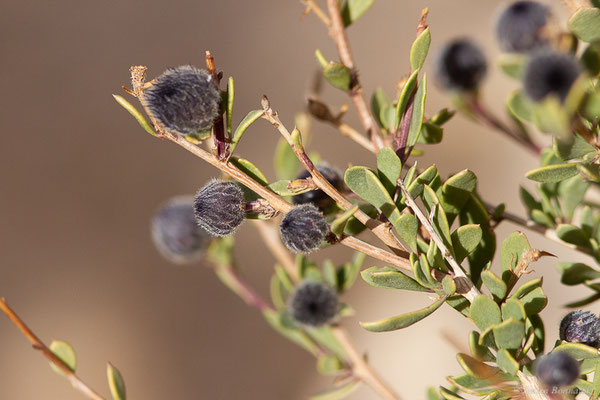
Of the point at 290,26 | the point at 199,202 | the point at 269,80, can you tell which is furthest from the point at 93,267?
the point at 199,202

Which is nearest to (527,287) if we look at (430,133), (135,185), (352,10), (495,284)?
(495,284)

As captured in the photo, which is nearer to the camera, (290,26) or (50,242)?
(50,242)

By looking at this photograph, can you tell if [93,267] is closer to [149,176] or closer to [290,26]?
[149,176]

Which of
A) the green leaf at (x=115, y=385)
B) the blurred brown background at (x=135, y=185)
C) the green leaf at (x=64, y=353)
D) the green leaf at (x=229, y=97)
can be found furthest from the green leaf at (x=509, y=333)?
the blurred brown background at (x=135, y=185)

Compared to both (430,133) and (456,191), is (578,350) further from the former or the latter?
(430,133)

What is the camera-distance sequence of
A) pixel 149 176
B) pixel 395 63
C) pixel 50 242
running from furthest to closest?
pixel 395 63
pixel 149 176
pixel 50 242

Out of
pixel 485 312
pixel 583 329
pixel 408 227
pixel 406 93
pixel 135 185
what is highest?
pixel 135 185
